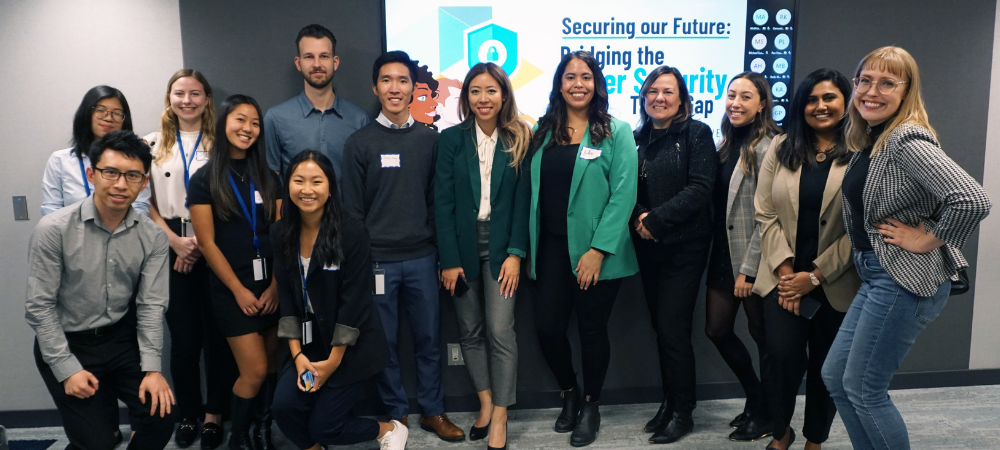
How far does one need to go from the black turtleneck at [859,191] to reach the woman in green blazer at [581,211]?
0.81 metres

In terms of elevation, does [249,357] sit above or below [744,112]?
below

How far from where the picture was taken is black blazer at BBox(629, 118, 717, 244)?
2455 mm

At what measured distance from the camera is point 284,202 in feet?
7.27

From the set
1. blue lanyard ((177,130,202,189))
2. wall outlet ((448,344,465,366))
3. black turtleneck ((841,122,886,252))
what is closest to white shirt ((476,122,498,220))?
wall outlet ((448,344,465,366))

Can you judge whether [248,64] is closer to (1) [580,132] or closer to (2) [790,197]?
(1) [580,132]

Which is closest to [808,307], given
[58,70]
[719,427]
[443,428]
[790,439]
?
[790,439]

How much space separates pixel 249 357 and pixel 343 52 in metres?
1.51

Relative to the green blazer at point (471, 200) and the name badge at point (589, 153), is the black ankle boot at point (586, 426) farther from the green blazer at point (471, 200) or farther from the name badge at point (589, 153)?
the name badge at point (589, 153)

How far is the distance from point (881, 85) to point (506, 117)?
4.54ft

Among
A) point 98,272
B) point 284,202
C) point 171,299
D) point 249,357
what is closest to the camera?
point 98,272

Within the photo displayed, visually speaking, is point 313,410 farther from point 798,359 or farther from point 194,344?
point 798,359

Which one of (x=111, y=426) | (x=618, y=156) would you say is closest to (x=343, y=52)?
(x=618, y=156)

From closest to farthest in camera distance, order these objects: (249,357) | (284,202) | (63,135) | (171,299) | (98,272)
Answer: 1. (98,272)
2. (284,202)
3. (249,357)
4. (171,299)
5. (63,135)

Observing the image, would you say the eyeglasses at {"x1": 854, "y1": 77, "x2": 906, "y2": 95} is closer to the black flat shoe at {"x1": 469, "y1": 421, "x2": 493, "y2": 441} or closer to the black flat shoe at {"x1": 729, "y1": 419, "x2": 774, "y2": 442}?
the black flat shoe at {"x1": 729, "y1": 419, "x2": 774, "y2": 442}
